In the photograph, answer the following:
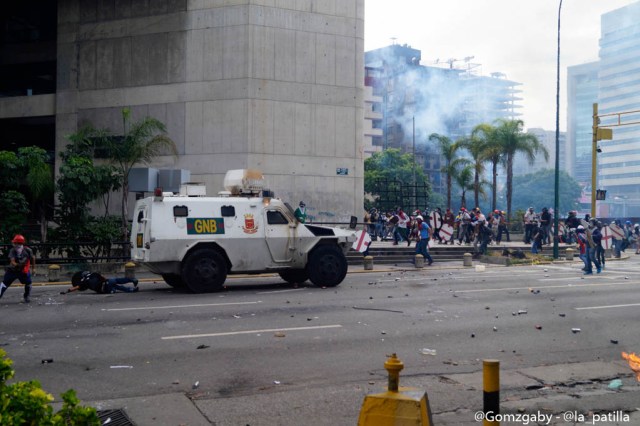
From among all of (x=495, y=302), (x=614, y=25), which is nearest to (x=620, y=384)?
(x=495, y=302)

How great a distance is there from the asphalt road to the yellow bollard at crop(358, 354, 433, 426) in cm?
209

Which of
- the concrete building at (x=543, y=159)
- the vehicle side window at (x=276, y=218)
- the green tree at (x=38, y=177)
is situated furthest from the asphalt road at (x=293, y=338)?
the concrete building at (x=543, y=159)

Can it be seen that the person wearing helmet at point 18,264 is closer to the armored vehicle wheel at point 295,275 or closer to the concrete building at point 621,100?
the armored vehicle wheel at point 295,275

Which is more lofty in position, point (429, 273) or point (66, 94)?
point (66, 94)

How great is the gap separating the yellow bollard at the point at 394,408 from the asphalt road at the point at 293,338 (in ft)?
6.86

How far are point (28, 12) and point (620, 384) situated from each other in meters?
41.9

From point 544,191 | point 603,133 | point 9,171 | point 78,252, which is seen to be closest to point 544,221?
point 603,133

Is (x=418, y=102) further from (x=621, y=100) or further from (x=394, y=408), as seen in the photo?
(x=394, y=408)

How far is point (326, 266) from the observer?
17578 millimetres

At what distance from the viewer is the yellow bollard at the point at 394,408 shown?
4.49 metres

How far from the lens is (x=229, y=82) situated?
32.3 metres

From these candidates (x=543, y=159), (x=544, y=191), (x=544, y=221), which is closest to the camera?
(x=544, y=221)

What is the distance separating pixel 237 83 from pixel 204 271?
698 inches

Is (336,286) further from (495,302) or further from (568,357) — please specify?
(568,357)
